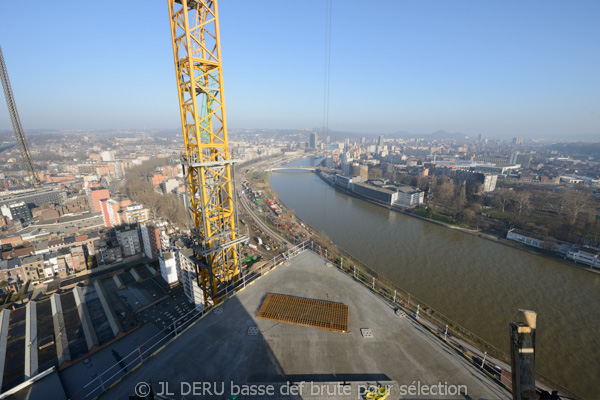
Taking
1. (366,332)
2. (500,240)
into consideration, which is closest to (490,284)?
(500,240)

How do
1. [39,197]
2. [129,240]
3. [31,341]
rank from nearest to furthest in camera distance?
[31,341], [129,240], [39,197]

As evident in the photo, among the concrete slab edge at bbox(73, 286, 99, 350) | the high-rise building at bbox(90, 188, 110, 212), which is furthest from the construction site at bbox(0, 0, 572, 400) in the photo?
the high-rise building at bbox(90, 188, 110, 212)

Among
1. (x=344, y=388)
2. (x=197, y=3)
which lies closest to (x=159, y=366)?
(x=344, y=388)

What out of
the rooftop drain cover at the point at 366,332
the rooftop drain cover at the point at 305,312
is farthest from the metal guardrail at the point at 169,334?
the rooftop drain cover at the point at 366,332

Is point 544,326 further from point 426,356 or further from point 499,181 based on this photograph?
point 499,181

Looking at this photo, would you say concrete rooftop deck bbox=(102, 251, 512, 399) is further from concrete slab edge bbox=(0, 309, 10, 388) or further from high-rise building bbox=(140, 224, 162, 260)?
high-rise building bbox=(140, 224, 162, 260)

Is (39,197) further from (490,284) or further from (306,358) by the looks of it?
(490,284)
